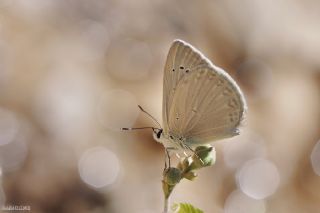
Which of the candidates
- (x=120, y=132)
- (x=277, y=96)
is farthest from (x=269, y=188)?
(x=120, y=132)

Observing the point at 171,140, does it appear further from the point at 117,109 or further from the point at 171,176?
the point at 117,109

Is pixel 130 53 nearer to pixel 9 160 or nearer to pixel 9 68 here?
pixel 9 68

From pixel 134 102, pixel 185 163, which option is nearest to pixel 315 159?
pixel 134 102

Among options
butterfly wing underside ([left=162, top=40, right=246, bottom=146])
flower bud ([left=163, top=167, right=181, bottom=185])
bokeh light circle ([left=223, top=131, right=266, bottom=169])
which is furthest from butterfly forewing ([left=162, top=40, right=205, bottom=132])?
bokeh light circle ([left=223, top=131, right=266, bottom=169])

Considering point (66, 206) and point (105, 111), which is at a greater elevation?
point (105, 111)

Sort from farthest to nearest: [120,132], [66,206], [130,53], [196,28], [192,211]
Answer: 1. [196,28]
2. [130,53]
3. [120,132]
4. [66,206]
5. [192,211]

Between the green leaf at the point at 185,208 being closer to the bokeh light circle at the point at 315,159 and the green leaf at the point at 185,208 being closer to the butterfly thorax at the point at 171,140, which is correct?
the butterfly thorax at the point at 171,140

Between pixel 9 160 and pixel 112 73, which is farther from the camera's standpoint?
pixel 112 73
